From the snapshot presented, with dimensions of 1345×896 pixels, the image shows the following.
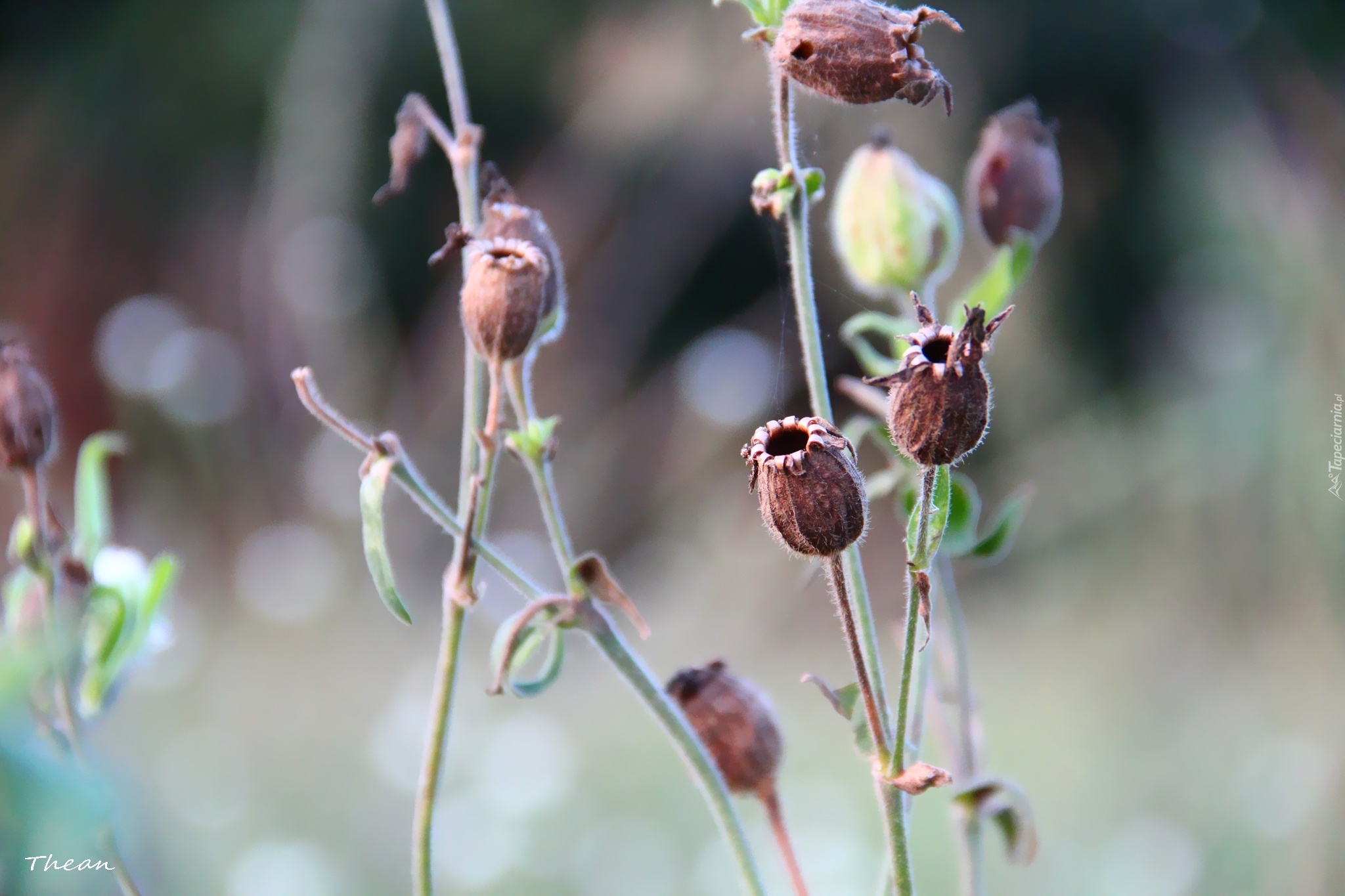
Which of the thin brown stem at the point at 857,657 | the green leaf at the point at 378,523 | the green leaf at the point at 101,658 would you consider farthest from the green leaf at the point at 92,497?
the thin brown stem at the point at 857,657

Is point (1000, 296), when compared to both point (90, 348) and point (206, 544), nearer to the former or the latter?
point (206, 544)

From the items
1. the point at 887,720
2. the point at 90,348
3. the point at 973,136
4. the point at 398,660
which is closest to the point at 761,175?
the point at 887,720

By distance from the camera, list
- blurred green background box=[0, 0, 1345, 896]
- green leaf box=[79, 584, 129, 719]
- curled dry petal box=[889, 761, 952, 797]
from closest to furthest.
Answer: curled dry petal box=[889, 761, 952, 797], green leaf box=[79, 584, 129, 719], blurred green background box=[0, 0, 1345, 896]

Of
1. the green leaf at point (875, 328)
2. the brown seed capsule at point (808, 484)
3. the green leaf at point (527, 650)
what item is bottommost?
the green leaf at point (527, 650)

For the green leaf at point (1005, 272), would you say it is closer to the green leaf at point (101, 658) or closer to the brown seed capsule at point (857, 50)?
the brown seed capsule at point (857, 50)

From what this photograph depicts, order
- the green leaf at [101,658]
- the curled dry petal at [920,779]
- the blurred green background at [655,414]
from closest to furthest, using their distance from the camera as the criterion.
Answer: the curled dry petal at [920,779]
the green leaf at [101,658]
the blurred green background at [655,414]

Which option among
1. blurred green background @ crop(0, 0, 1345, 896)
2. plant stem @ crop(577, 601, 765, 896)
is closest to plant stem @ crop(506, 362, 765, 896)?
plant stem @ crop(577, 601, 765, 896)

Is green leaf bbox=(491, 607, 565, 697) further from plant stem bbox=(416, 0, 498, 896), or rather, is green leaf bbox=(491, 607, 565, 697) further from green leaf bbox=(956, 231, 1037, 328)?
green leaf bbox=(956, 231, 1037, 328)
